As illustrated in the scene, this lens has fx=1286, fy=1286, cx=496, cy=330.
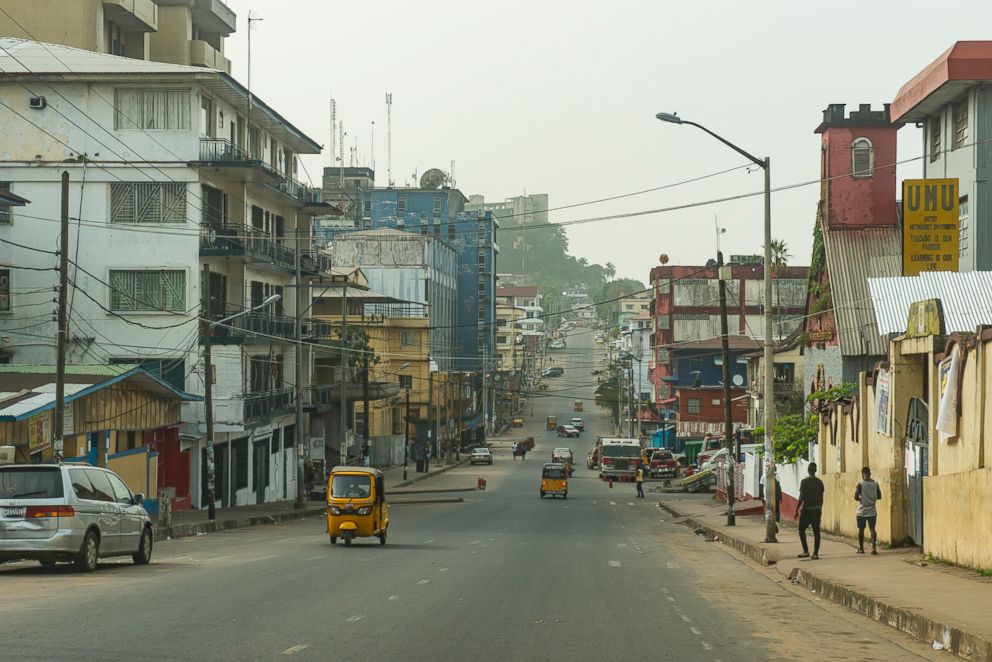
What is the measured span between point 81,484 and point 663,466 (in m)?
66.5

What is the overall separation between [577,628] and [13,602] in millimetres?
6938

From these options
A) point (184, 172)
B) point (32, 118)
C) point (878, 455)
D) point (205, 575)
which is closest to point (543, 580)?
point (205, 575)

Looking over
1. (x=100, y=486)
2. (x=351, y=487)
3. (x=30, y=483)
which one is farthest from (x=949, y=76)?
(x=30, y=483)

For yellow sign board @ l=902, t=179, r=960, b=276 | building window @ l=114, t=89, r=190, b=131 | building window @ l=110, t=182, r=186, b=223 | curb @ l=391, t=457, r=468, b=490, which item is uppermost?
building window @ l=114, t=89, r=190, b=131

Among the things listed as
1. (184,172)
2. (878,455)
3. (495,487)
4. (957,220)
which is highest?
(184,172)

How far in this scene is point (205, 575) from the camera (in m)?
20.7

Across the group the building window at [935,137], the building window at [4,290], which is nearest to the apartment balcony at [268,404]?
the building window at [4,290]

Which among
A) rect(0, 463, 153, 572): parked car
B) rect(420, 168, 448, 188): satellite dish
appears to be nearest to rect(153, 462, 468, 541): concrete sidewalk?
rect(0, 463, 153, 572): parked car

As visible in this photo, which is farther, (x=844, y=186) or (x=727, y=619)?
(x=844, y=186)

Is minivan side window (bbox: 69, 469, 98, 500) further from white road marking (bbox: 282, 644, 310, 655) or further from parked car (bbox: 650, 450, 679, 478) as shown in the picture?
parked car (bbox: 650, 450, 679, 478)

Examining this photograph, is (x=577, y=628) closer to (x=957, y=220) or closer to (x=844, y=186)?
(x=957, y=220)

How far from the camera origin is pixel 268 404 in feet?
189

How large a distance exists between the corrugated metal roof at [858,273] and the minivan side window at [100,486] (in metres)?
31.8

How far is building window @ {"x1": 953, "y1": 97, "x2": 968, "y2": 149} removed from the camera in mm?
40584
